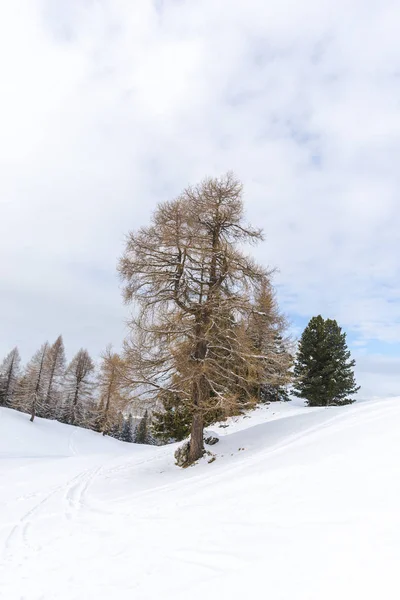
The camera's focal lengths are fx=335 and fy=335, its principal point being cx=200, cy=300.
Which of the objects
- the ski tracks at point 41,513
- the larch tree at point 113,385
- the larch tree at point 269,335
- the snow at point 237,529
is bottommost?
the ski tracks at point 41,513

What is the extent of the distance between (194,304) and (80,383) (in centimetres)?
4005

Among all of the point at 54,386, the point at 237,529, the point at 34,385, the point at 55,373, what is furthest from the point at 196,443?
the point at 54,386

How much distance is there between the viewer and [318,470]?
709cm

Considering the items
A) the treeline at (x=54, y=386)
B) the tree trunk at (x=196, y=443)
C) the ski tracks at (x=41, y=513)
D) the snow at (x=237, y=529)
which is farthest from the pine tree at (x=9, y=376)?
the tree trunk at (x=196, y=443)

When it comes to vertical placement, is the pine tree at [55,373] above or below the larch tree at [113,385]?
above

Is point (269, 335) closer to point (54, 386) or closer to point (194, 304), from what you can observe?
point (194, 304)

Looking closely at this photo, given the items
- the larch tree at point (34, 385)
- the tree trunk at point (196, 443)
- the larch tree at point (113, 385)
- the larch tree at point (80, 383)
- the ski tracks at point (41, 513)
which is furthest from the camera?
the larch tree at point (80, 383)

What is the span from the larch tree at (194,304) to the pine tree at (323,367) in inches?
629

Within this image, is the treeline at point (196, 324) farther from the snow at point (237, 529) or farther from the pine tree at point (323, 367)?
the pine tree at point (323, 367)

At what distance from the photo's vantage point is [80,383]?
47219mm

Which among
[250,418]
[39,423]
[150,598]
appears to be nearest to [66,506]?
[150,598]

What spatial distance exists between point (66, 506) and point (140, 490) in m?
2.15

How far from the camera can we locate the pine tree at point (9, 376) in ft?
178

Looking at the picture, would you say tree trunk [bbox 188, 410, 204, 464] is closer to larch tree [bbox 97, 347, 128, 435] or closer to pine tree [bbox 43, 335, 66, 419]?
larch tree [bbox 97, 347, 128, 435]
